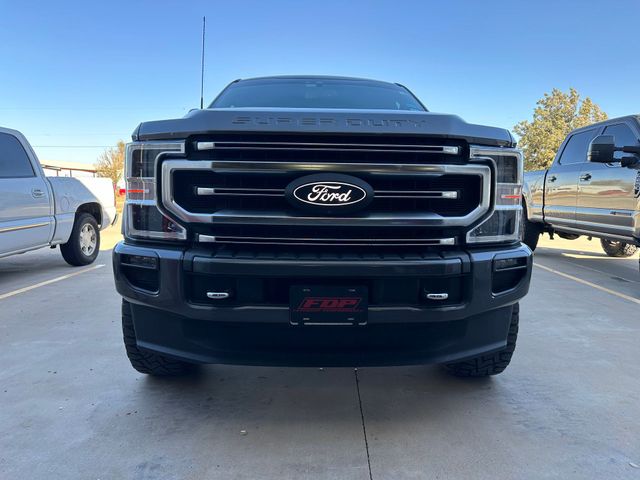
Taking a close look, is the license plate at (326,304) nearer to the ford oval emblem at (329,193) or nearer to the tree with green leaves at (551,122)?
the ford oval emblem at (329,193)

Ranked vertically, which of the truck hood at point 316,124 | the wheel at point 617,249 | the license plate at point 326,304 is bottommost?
the wheel at point 617,249

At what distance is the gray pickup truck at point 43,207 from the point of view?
5602mm

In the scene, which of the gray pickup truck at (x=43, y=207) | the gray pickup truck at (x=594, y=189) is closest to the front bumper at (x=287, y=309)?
the gray pickup truck at (x=43, y=207)

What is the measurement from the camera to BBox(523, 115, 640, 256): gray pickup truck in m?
5.69

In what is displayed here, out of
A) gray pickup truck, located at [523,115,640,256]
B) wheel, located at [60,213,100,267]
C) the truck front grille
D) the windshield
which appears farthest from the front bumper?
wheel, located at [60,213,100,267]

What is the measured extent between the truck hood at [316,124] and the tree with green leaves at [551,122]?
32558mm

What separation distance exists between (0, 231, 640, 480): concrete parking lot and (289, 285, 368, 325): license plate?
24.6 inches

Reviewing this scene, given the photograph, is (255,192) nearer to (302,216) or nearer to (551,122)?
(302,216)

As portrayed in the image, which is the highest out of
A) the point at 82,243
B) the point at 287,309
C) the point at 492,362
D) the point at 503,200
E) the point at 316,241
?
the point at 503,200

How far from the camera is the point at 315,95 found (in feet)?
12.6

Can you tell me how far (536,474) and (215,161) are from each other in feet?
6.38

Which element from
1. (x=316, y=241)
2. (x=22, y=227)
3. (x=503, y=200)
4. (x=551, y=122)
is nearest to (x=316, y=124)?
(x=316, y=241)

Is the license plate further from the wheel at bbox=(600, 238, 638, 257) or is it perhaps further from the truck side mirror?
the wheel at bbox=(600, 238, 638, 257)

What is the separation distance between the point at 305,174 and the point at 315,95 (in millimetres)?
1865
